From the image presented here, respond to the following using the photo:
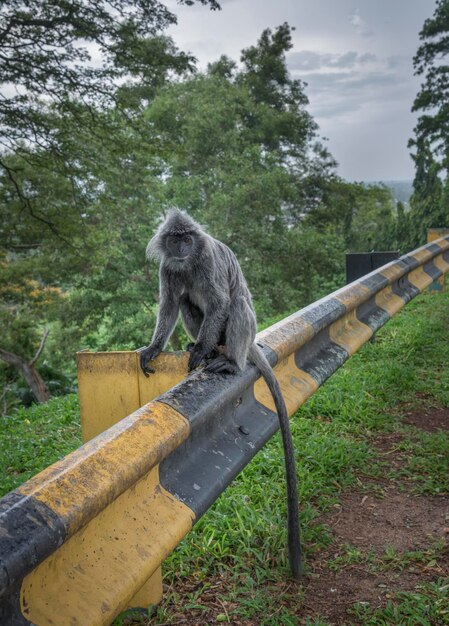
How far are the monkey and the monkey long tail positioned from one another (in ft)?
0.51

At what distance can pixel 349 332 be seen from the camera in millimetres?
3428

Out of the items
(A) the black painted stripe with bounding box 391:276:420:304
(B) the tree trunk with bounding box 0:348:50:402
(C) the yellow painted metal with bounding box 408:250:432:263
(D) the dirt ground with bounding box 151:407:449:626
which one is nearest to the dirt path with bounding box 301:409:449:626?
(D) the dirt ground with bounding box 151:407:449:626

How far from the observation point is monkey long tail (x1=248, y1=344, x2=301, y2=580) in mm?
2041

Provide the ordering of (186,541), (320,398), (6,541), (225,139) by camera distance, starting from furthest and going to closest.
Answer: (225,139)
(320,398)
(186,541)
(6,541)

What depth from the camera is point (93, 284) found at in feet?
59.2

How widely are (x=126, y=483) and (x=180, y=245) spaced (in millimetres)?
2142

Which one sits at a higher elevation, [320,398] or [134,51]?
[134,51]

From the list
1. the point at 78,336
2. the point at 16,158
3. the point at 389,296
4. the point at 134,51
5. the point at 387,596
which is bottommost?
the point at 78,336

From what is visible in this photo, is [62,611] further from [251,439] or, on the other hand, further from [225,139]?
[225,139]

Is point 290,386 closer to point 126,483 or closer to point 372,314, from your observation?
point 126,483

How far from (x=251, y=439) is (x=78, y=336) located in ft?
55.6

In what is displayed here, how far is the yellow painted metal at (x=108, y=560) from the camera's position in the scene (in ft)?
3.59

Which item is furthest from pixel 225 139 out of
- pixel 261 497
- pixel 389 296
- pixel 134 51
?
pixel 261 497

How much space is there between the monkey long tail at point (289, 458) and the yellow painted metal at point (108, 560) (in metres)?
0.63
